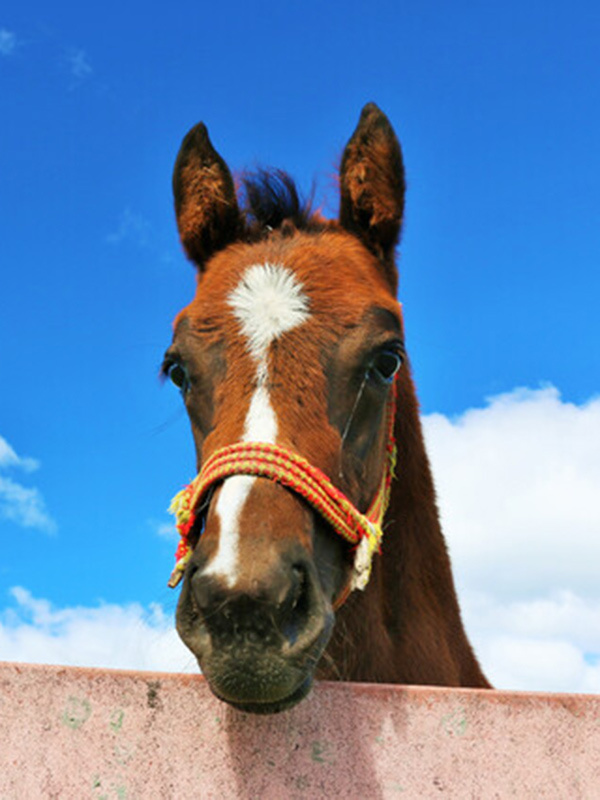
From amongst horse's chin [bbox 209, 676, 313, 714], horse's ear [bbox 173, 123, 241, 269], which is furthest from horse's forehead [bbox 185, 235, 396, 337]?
horse's chin [bbox 209, 676, 313, 714]

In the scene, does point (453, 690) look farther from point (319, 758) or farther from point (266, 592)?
point (266, 592)

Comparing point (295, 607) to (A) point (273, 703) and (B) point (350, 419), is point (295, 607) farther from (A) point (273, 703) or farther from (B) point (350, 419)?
(B) point (350, 419)

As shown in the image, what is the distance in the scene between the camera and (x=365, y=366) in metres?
3.53

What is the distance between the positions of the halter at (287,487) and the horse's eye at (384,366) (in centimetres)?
61

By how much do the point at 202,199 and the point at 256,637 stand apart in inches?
109

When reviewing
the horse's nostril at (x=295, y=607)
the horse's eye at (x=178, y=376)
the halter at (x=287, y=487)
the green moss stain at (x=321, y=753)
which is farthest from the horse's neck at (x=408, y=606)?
the horse's eye at (x=178, y=376)

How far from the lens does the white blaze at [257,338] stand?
8.77 ft

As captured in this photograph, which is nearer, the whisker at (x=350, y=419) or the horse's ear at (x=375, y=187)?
Answer: the whisker at (x=350, y=419)

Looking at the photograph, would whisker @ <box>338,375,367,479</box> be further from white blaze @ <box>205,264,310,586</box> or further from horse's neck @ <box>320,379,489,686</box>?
horse's neck @ <box>320,379,489,686</box>

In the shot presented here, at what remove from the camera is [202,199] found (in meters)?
4.59

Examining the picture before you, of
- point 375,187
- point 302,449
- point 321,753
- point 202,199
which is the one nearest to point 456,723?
point 321,753

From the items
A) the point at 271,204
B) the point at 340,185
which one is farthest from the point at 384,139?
the point at 271,204

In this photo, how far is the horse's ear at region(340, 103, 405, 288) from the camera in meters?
4.41

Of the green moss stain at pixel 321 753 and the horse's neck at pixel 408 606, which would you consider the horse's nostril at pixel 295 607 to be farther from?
the horse's neck at pixel 408 606
